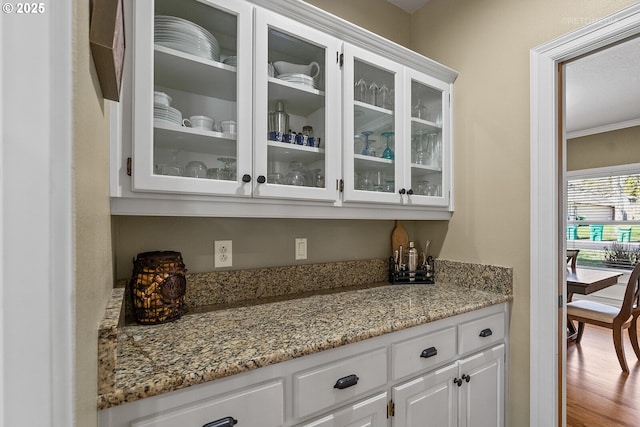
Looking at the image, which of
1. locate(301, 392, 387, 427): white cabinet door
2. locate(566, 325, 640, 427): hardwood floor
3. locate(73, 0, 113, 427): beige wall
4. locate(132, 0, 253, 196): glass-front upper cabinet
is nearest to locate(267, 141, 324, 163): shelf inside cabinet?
locate(132, 0, 253, 196): glass-front upper cabinet

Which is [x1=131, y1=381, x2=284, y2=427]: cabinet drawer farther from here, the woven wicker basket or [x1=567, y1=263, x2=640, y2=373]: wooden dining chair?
[x1=567, y1=263, x2=640, y2=373]: wooden dining chair

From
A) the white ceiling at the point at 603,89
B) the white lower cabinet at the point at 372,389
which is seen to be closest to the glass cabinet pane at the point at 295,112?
the white lower cabinet at the point at 372,389

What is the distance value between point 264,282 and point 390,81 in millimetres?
1234

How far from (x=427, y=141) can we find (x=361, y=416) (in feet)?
4.80

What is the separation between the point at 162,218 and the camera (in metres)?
1.37

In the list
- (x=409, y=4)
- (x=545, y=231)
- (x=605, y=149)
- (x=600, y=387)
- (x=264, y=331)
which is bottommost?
(x=600, y=387)

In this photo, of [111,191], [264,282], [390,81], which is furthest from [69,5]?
[390,81]

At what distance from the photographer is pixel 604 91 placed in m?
3.30

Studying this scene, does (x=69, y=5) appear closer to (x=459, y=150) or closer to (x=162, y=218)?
(x=162, y=218)

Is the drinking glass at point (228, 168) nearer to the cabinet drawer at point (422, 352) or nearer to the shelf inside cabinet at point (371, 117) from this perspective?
the shelf inside cabinet at point (371, 117)

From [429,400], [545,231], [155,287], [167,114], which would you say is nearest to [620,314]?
[545,231]

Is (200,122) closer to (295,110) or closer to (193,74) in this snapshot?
(193,74)

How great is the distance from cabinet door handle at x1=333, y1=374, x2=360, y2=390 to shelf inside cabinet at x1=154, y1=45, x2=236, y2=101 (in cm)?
111

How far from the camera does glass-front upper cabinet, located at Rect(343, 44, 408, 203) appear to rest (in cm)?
152
